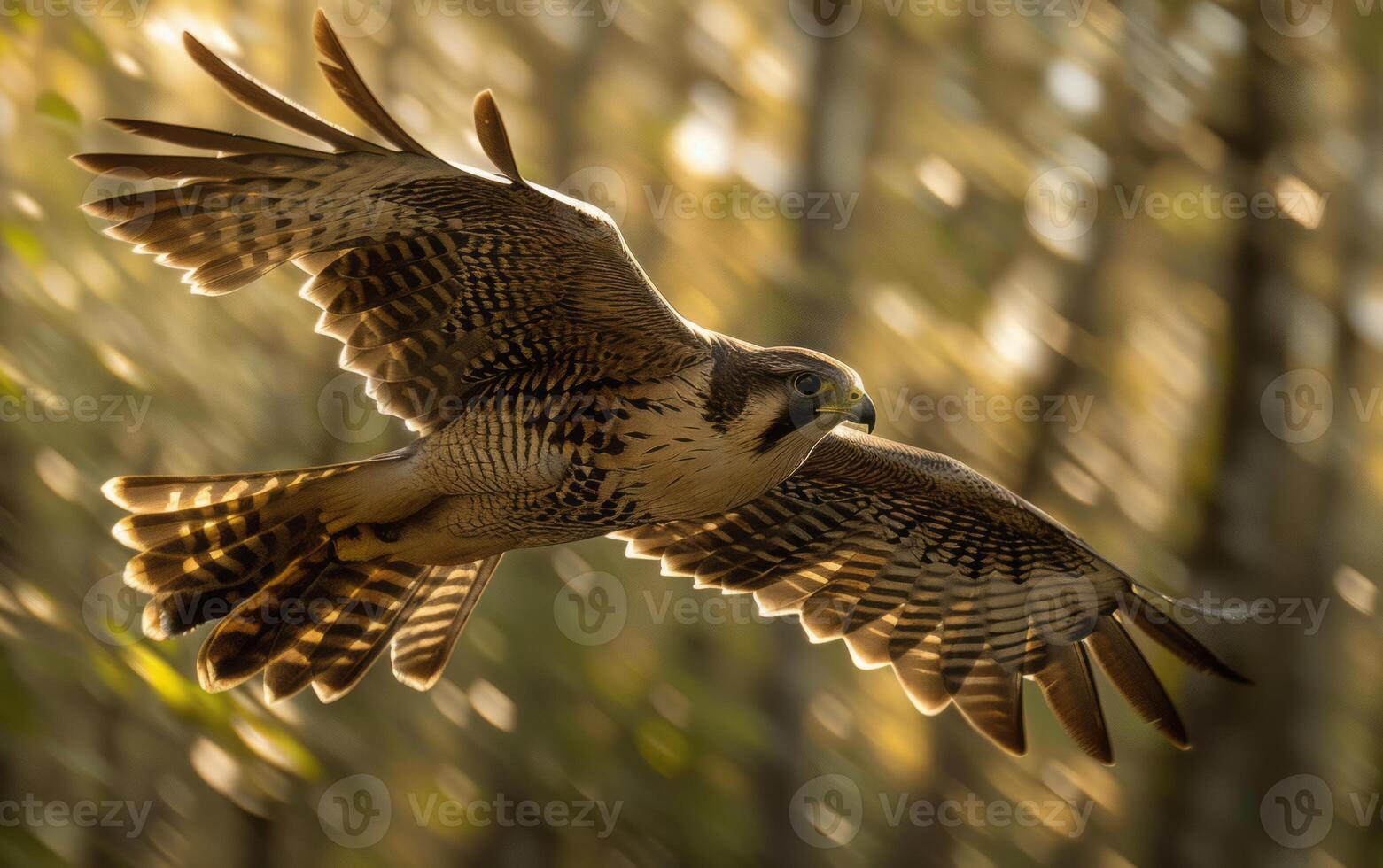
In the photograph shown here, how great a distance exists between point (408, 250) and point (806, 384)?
85cm

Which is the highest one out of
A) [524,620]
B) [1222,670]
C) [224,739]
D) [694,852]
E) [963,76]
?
[963,76]

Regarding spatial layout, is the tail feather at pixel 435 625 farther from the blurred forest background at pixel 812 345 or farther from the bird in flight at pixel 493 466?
the blurred forest background at pixel 812 345

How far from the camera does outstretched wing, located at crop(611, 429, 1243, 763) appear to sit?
130 inches

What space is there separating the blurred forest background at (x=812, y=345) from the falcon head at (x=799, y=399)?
92.7 inches

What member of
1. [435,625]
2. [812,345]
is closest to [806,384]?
[435,625]

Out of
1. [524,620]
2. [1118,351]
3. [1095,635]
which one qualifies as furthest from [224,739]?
[1118,351]

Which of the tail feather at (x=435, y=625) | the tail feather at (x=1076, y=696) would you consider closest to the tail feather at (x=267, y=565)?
the tail feather at (x=435, y=625)

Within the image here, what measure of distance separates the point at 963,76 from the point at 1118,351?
129cm

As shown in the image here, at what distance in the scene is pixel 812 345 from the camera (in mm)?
4930

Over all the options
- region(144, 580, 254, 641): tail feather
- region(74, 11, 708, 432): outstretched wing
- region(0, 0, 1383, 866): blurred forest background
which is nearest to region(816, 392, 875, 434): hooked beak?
region(74, 11, 708, 432): outstretched wing

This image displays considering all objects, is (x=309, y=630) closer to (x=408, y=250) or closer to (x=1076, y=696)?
(x=408, y=250)

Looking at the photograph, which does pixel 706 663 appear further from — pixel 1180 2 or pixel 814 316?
pixel 1180 2

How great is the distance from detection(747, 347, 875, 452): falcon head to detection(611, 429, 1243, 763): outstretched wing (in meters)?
0.67

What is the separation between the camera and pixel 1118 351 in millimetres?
5012
